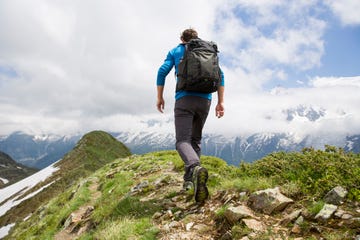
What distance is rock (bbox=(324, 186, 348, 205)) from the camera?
501 centimetres

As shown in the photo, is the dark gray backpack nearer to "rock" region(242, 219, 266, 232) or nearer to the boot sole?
the boot sole

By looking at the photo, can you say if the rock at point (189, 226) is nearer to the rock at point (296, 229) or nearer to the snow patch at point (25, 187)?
the rock at point (296, 229)

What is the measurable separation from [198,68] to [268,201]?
3241mm

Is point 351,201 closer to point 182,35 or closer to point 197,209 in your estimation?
point 197,209

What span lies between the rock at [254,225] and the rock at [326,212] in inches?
34.3

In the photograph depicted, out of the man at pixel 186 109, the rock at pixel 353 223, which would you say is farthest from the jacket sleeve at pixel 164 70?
the rock at pixel 353 223

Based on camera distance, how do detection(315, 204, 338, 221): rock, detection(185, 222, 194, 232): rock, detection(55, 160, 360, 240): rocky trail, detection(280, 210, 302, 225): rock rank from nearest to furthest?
1. detection(55, 160, 360, 240): rocky trail
2. detection(315, 204, 338, 221): rock
3. detection(280, 210, 302, 225): rock
4. detection(185, 222, 194, 232): rock

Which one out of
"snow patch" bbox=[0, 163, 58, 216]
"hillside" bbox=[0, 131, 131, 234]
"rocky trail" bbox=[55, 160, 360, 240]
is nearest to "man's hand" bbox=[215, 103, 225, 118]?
"rocky trail" bbox=[55, 160, 360, 240]

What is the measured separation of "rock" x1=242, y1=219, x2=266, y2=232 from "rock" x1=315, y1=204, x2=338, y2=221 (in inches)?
34.3

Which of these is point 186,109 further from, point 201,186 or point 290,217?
point 290,217

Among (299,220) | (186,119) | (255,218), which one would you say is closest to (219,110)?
(186,119)

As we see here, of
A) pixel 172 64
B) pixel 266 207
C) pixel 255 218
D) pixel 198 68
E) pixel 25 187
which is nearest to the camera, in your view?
pixel 255 218

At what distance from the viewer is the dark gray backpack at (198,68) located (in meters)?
6.86

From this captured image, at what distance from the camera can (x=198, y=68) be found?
22.5 ft
